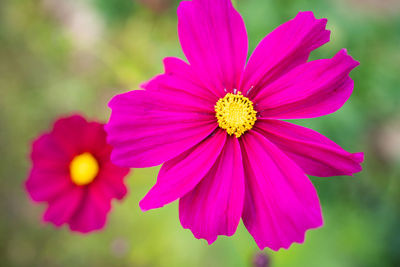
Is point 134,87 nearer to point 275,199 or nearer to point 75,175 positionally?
point 75,175

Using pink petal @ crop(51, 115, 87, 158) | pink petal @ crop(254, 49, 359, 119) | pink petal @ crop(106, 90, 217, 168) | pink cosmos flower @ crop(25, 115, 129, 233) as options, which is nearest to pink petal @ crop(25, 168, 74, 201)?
pink cosmos flower @ crop(25, 115, 129, 233)

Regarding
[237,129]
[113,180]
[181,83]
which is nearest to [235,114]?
[237,129]

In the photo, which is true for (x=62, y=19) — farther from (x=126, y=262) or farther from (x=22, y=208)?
(x=126, y=262)

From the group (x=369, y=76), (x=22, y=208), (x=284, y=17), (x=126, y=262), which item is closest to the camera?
(x=284, y=17)

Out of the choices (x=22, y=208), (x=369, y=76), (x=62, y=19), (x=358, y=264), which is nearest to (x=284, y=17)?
(x=369, y=76)

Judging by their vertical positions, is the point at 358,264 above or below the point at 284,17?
below

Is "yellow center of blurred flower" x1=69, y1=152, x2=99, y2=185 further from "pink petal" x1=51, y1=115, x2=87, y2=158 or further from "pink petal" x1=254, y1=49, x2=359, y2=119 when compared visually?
"pink petal" x1=254, y1=49, x2=359, y2=119
